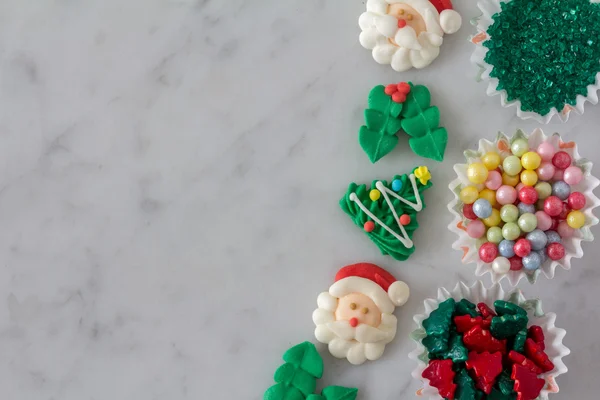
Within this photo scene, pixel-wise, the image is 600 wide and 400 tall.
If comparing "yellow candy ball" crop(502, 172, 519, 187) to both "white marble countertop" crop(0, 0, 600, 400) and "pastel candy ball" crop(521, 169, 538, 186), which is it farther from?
"white marble countertop" crop(0, 0, 600, 400)

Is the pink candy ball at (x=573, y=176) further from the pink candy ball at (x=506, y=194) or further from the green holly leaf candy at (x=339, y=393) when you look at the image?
the green holly leaf candy at (x=339, y=393)

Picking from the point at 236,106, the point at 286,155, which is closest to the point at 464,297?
the point at 286,155

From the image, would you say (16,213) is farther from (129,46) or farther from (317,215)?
(317,215)

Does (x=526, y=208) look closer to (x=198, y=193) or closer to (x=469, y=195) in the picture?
(x=469, y=195)

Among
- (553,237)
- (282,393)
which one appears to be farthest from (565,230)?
(282,393)

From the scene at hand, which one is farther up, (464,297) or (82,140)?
(82,140)

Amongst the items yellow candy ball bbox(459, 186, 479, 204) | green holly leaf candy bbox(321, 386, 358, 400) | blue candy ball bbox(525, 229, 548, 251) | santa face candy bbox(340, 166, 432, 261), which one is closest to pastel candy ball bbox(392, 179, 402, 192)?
santa face candy bbox(340, 166, 432, 261)
